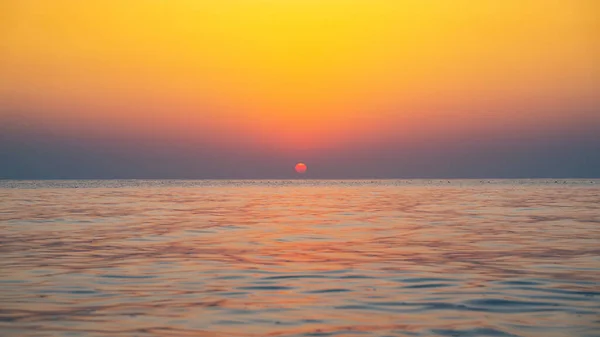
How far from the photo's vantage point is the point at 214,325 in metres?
10.5

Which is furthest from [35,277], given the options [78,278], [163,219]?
[163,219]

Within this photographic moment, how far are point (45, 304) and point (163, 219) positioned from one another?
22847 mm

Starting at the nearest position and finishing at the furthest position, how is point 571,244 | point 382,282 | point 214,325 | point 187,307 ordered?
point 214,325 → point 187,307 → point 382,282 → point 571,244

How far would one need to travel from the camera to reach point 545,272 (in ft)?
52.2

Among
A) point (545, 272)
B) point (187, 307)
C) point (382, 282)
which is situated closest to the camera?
point (187, 307)

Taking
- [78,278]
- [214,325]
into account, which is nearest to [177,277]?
[78,278]

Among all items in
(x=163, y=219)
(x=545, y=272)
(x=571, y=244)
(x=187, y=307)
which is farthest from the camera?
(x=163, y=219)

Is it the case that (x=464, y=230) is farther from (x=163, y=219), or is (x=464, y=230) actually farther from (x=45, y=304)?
(x=45, y=304)

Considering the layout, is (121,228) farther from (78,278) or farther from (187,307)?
(187,307)

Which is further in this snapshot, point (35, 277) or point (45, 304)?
point (35, 277)

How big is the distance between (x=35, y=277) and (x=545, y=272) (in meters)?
10.8

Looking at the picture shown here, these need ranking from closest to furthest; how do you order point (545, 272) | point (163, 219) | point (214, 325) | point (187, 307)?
point (214, 325) → point (187, 307) → point (545, 272) → point (163, 219)

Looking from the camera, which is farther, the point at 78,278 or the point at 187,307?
the point at 78,278

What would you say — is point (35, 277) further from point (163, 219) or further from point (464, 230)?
point (163, 219)
